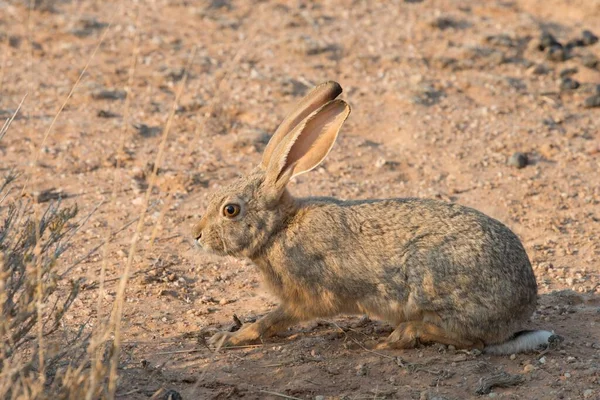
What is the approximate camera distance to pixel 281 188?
18.7ft

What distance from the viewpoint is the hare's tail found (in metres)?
5.49

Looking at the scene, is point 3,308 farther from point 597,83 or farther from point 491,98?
point 597,83

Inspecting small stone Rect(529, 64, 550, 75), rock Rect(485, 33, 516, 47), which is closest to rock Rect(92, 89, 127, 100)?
rock Rect(485, 33, 516, 47)

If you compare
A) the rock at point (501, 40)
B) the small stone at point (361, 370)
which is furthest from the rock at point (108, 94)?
the small stone at point (361, 370)

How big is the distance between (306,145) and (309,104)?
275mm

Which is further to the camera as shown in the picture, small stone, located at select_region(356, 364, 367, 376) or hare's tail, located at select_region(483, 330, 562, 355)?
hare's tail, located at select_region(483, 330, 562, 355)

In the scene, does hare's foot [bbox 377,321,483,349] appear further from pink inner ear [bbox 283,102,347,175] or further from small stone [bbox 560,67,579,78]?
small stone [bbox 560,67,579,78]

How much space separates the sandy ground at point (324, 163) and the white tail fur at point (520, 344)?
0.25 ft

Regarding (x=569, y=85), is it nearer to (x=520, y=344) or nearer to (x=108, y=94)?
(x=108, y=94)

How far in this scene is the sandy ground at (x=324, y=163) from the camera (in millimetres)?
5387

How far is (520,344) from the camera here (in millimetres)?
5492

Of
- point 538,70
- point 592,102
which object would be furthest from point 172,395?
point 538,70

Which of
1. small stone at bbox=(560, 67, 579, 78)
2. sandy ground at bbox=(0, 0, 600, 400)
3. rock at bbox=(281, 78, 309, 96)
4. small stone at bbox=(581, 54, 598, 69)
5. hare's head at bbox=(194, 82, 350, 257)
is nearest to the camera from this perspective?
sandy ground at bbox=(0, 0, 600, 400)

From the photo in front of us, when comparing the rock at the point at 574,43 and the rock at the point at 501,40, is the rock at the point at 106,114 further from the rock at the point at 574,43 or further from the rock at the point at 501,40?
the rock at the point at 574,43
